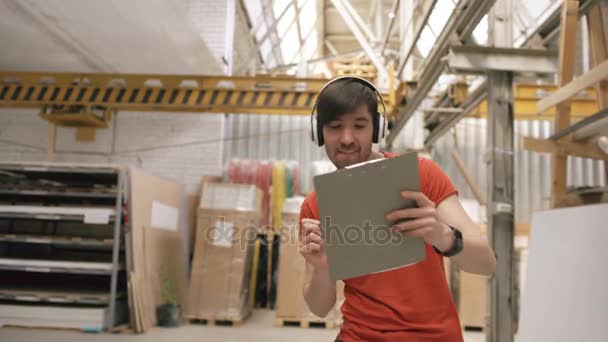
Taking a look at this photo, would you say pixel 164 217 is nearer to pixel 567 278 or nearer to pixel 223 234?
pixel 223 234

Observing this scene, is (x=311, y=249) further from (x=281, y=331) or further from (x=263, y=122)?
(x=263, y=122)

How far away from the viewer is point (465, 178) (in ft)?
30.2

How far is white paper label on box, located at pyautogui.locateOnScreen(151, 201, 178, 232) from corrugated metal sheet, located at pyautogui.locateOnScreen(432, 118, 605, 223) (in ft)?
17.2

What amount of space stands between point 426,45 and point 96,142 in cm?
687

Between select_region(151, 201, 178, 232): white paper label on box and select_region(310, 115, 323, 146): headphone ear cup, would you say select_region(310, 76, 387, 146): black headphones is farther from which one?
select_region(151, 201, 178, 232): white paper label on box

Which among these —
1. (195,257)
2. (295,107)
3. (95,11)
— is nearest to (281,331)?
(195,257)

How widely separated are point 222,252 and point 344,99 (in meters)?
5.60

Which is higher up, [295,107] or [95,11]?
[95,11]

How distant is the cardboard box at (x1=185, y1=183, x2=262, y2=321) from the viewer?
6.74m

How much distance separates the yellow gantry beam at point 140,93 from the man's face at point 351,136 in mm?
5551

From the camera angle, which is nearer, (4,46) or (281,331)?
(281,331)

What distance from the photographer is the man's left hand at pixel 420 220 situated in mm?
1354

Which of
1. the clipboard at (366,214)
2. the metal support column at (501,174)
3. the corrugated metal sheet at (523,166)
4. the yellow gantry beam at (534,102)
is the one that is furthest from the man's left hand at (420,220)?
the corrugated metal sheet at (523,166)

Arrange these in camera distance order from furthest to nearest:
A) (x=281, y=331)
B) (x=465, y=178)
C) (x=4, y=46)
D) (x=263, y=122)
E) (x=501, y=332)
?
(x=263, y=122) → (x=465, y=178) → (x=4, y=46) → (x=281, y=331) → (x=501, y=332)
